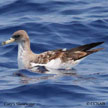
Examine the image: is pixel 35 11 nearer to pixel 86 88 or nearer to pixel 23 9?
pixel 23 9

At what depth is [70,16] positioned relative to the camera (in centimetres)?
1723

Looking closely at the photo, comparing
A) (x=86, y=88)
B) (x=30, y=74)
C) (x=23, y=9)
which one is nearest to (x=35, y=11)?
(x=23, y=9)

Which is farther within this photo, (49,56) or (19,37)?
(19,37)

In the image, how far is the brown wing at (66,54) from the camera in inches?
491

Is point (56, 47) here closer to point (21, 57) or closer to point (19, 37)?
point (19, 37)

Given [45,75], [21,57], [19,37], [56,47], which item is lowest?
[45,75]

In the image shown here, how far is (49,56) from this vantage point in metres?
12.5

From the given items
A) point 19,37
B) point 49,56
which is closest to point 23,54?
point 19,37

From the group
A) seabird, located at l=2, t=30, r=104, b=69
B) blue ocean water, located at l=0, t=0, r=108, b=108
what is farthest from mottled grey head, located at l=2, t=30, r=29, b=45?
blue ocean water, located at l=0, t=0, r=108, b=108

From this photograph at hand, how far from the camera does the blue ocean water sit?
9.55m

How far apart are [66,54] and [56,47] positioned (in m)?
1.74

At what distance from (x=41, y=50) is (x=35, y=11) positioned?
12.6 ft

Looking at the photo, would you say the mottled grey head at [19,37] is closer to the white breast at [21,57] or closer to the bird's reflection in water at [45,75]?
the white breast at [21,57]

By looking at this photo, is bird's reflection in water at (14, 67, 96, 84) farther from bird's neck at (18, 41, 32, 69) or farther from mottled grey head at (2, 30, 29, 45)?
mottled grey head at (2, 30, 29, 45)
